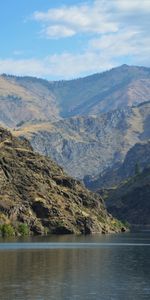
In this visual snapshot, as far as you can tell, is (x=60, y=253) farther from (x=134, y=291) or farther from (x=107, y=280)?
(x=134, y=291)

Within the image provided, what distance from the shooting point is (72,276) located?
137 meters

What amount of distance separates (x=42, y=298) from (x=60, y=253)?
83.0 metres

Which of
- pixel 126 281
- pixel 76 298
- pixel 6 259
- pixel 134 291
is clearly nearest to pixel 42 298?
pixel 76 298

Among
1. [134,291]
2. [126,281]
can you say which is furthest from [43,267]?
[134,291]

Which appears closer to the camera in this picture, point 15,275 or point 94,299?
point 94,299

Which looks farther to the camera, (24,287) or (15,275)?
(15,275)

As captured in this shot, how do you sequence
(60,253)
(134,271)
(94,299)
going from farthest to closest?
(60,253), (134,271), (94,299)

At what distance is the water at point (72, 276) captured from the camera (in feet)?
376

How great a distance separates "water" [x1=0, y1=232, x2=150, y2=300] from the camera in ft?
376

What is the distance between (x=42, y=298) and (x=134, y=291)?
17016 millimetres

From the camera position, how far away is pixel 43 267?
152875 millimetres

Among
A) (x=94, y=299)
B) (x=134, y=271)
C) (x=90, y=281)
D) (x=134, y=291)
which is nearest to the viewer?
(x=94, y=299)

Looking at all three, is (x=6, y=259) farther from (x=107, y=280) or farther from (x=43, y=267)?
(x=107, y=280)

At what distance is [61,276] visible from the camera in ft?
450
